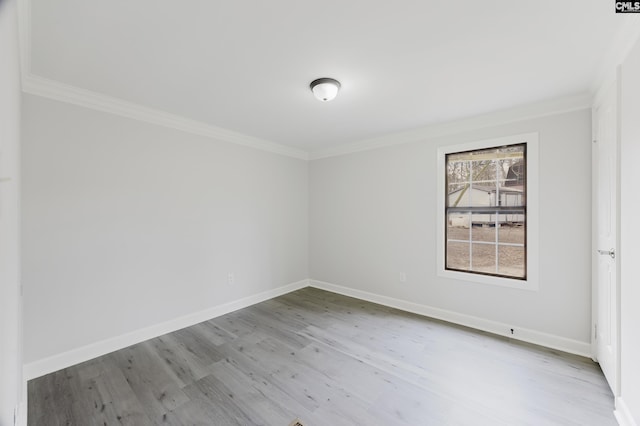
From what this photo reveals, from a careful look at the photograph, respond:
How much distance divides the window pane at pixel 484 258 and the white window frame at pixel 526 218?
12 cm

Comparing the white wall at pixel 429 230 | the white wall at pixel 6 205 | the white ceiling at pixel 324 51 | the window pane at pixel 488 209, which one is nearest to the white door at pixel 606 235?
the white wall at pixel 429 230

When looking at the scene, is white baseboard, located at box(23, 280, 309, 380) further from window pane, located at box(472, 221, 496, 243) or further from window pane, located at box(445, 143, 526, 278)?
window pane, located at box(472, 221, 496, 243)

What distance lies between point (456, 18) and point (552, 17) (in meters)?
0.56

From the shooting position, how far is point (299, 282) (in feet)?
15.4

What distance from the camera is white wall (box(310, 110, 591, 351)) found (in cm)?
258

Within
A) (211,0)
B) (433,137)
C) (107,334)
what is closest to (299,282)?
(107,334)

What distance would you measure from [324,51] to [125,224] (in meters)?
2.56

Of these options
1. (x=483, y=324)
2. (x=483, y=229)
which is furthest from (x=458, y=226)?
(x=483, y=324)

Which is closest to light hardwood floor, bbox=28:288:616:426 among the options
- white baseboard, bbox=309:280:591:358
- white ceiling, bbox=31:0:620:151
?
white baseboard, bbox=309:280:591:358

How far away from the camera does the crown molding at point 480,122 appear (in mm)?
2584

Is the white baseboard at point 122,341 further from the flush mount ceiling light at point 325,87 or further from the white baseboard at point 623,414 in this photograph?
the white baseboard at point 623,414

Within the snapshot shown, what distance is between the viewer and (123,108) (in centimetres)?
270

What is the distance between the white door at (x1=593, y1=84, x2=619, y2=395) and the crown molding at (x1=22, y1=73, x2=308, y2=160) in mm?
3727

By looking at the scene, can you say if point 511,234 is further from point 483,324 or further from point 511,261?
point 483,324
